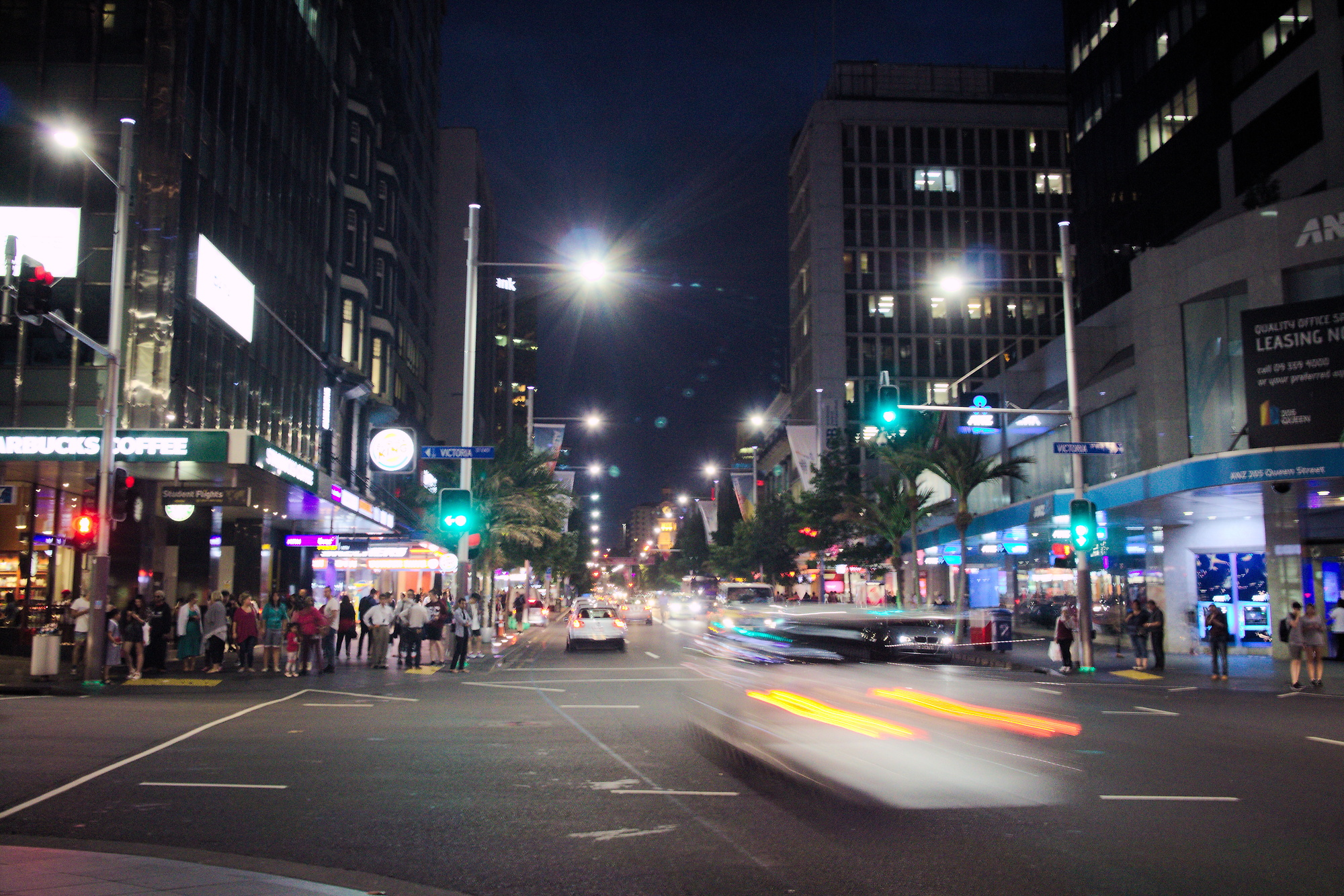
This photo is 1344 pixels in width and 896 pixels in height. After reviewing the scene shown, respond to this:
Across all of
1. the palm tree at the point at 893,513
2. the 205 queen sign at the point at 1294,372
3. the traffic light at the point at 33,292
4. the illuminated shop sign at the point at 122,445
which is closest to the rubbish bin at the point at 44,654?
the illuminated shop sign at the point at 122,445

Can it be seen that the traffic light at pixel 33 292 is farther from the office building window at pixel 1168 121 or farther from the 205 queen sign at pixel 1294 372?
the office building window at pixel 1168 121

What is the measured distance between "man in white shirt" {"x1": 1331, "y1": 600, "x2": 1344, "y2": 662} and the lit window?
76905mm

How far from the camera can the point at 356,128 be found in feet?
154

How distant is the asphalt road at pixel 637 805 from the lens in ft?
24.1

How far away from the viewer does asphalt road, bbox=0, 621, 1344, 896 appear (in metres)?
7.36

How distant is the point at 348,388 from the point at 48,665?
2593 centimetres

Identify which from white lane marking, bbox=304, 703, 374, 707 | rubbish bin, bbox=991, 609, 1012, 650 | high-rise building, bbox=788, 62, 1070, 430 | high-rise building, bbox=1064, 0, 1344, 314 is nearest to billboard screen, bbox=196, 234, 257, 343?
white lane marking, bbox=304, 703, 374, 707

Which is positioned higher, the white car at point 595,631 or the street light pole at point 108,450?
the street light pole at point 108,450

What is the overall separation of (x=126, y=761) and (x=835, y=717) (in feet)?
29.8

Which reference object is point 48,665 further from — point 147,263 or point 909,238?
point 909,238

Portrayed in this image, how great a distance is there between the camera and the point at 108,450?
862 inches

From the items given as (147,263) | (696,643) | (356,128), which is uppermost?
(356,128)

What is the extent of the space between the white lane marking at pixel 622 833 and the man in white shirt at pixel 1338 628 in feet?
70.5

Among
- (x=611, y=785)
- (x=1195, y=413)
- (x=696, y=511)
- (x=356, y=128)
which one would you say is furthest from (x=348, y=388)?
(x=696, y=511)
